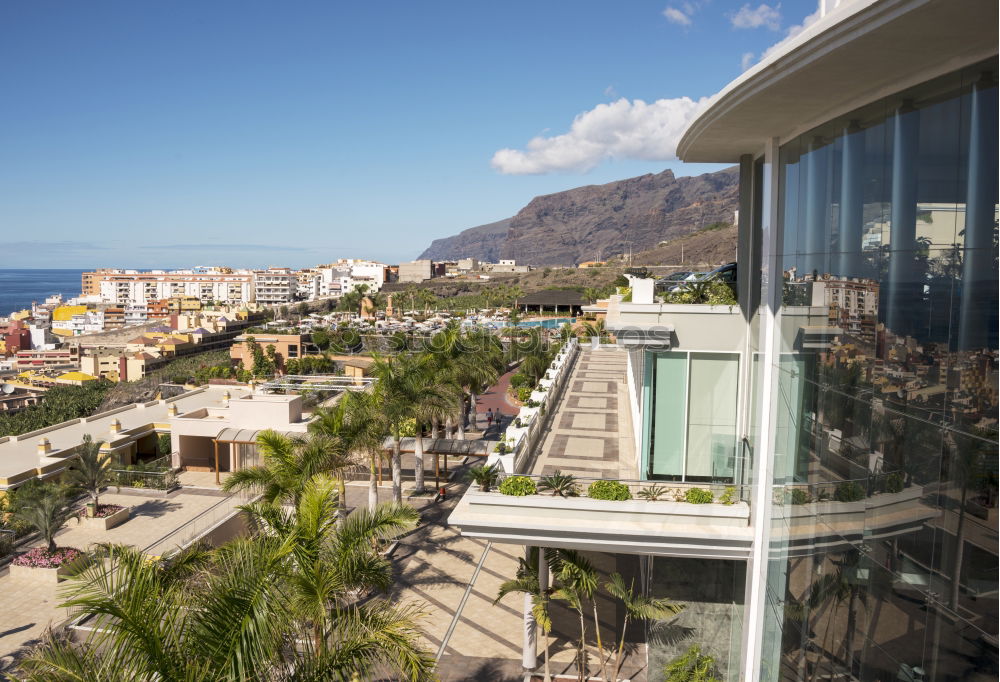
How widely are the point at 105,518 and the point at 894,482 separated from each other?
2227 centimetres

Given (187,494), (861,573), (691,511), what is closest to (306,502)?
(691,511)

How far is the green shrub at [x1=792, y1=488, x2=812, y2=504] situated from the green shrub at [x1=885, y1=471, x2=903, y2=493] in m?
1.75

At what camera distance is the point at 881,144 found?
5781 millimetres

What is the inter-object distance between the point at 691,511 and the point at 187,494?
21.3m

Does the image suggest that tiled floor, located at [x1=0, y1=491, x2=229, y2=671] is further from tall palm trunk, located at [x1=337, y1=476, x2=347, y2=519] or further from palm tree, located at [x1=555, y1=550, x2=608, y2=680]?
palm tree, located at [x1=555, y1=550, x2=608, y2=680]

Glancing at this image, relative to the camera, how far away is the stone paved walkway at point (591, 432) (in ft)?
42.4

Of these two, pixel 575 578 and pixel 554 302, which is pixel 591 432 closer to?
pixel 575 578

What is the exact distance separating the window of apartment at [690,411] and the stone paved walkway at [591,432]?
1.00 m

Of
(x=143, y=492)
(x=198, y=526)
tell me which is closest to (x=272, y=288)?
(x=143, y=492)

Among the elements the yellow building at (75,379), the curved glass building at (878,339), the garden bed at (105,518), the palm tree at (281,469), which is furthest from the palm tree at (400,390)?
the yellow building at (75,379)

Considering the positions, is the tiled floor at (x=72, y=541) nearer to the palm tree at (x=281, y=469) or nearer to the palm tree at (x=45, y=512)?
the palm tree at (x=45, y=512)

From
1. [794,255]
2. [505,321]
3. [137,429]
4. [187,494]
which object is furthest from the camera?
[505,321]

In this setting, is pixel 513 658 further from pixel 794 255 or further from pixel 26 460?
pixel 26 460

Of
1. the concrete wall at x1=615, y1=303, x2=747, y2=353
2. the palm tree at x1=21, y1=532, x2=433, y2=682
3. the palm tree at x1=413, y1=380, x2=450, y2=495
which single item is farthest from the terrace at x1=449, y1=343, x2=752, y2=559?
the palm tree at x1=413, y1=380, x2=450, y2=495
